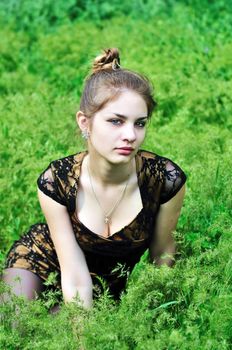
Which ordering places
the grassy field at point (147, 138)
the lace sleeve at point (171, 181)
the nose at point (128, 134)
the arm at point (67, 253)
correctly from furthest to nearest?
the lace sleeve at point (171, 181)
the arm at point (67, 253)
the nose at point (128, 134)
the grassy field at point (147, 138)

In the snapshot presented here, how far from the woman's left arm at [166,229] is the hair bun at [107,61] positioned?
2.00 feet

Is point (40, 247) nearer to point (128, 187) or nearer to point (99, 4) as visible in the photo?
point (128, 187)

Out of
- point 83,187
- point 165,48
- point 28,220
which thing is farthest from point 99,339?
point 165,48

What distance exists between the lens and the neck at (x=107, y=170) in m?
4.15

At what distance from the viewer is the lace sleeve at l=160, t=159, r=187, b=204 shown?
4.21 m

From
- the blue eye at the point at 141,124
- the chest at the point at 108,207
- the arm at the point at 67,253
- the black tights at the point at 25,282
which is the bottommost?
the black tights at the point at 25,282

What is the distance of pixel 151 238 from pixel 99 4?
590 centimetres

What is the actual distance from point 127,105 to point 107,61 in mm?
290

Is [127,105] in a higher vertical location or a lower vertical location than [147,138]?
higher

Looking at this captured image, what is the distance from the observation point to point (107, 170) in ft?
13.7

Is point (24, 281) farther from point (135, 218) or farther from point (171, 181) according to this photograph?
point (171, 181)

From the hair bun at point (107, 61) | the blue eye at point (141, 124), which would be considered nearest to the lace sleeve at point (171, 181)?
the blue eye at point (141, 124)

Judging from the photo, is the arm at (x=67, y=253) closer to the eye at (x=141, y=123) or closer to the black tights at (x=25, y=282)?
the black tights at (x=25, y=282)

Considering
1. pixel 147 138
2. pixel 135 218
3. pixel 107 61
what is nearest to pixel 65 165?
pixel 135 218
